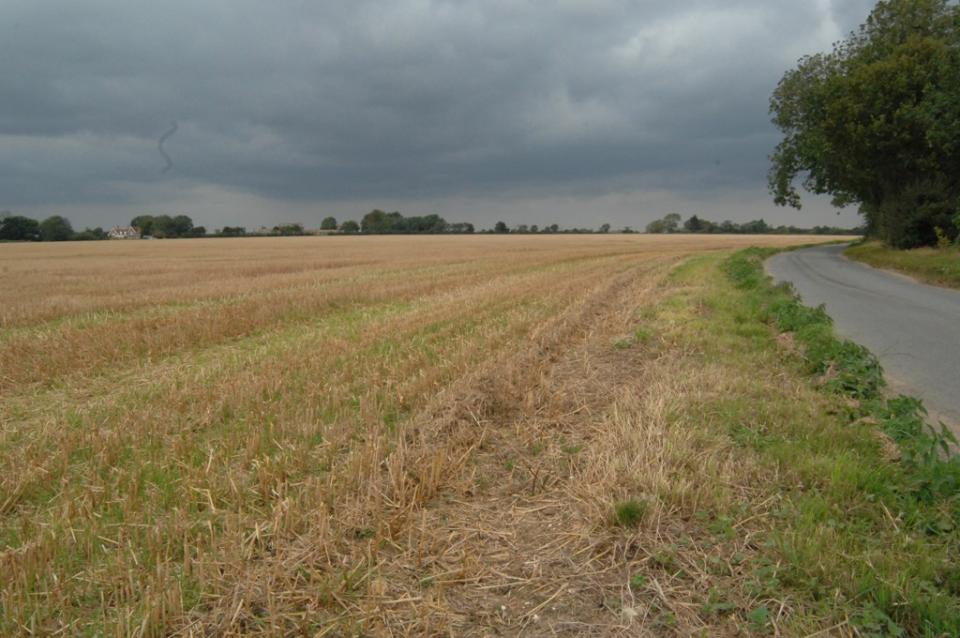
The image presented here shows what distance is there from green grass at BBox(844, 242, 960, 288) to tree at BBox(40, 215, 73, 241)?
118971 millimetres

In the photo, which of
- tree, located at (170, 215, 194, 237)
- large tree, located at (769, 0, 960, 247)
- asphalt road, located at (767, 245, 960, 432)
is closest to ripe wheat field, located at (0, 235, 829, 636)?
asphalt road, located at (767, 245, 960, 432)

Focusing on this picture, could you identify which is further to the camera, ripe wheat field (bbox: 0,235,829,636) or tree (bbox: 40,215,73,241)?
tree (bbox: 40,215,73,241)

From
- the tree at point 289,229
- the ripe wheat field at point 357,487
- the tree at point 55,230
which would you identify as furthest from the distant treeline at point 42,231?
the ripe wheat field at point 357,487

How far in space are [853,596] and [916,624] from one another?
24 cm

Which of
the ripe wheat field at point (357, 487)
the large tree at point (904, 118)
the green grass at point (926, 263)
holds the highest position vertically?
the large tree at point (904, 118)

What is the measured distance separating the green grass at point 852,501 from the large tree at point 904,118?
27.1 meters

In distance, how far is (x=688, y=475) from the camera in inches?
139

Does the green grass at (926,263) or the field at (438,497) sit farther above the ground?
the green grass at (926,263)

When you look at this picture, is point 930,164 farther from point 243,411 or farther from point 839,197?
point 243,411

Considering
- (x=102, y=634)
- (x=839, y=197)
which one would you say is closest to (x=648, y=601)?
(x=102, y=634)

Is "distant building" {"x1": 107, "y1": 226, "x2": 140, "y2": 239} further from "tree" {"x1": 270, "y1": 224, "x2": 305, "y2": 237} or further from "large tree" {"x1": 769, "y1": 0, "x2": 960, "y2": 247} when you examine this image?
"large tree" {"x1": 769, "y1": 0, "x2": 960, "y2": 247}

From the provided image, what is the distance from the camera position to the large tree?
24.9 meters

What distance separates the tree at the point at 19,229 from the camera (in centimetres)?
9175

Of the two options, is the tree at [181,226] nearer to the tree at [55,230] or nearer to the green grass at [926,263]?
the tree at [55,230]
